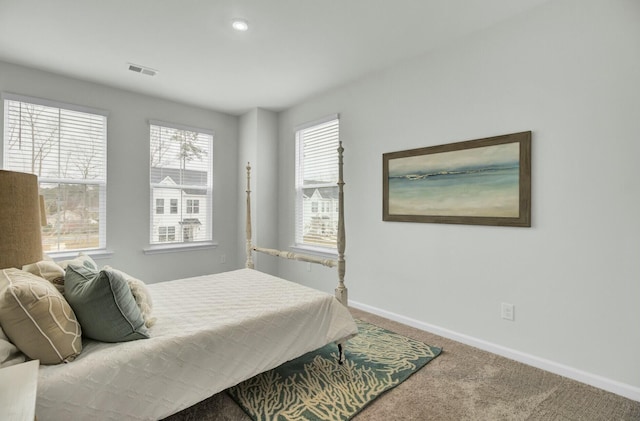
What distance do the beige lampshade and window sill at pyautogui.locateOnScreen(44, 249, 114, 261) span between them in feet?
10.5

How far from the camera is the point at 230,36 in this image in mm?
2711

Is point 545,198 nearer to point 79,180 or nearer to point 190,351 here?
point 190,351

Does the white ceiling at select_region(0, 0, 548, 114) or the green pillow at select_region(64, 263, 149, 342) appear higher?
the white ceiling at select_region(0, 0, 548, 114)

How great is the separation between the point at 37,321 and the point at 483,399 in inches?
96.9

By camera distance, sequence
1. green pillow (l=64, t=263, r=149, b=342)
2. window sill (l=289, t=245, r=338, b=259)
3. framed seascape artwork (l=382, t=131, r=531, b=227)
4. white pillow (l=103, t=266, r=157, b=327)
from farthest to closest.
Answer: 1. window sill (l=289, t=245, r=338, b=259)
2. framed seascape artwork (l=382, t=131, r=531, b=227)
3. white pillow (l=103, t=266, r=157, b=327)
4. green pillow (l=64, t=263, r=149, b=342)

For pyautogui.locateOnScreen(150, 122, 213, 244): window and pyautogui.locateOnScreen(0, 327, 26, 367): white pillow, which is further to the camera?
pyautogui.locateOnScreen(150, 122, 213, 244): window

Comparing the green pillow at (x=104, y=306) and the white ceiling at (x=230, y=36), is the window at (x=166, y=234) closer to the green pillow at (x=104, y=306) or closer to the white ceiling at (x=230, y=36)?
the white ceiling at (x=230, y=36)

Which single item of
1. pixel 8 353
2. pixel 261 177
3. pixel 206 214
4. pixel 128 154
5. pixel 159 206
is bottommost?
pixel 8 353

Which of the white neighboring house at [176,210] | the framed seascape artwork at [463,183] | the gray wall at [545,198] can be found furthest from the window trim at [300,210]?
the white neighboring house at [176,210]

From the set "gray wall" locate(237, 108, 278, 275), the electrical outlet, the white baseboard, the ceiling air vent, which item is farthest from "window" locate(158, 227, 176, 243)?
the electrical outlet

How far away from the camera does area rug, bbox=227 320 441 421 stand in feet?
6.10

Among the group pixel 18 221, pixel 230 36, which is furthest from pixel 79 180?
pixel 18 221

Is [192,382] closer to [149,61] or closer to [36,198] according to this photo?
[36,198]

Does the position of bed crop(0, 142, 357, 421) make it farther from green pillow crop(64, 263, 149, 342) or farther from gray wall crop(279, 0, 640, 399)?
gray wall crop(279, 0, 640, 399)
